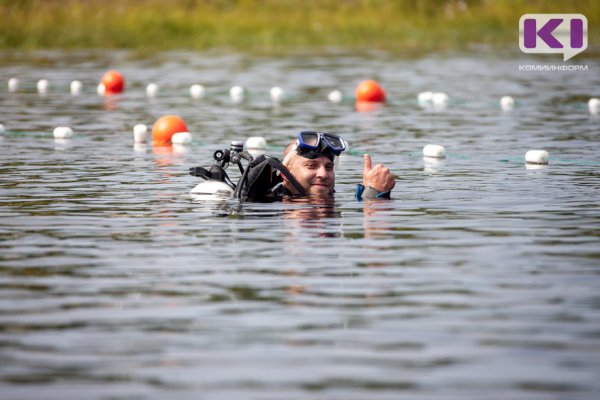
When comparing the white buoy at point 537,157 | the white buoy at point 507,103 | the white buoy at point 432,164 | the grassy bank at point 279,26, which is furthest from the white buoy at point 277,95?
→ the grassy bank at point 279,26

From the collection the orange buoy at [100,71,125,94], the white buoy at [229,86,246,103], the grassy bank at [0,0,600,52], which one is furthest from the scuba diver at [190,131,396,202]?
the grassy bank at [0,0,600,52]

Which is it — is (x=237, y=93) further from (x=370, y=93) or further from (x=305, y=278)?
(x=305, y=278)

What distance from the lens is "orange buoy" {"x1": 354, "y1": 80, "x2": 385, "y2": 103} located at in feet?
101

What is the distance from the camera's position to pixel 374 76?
3891cm

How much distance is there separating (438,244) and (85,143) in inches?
467

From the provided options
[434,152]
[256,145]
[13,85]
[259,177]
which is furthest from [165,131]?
[13,85]

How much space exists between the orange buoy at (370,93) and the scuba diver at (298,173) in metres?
15.9

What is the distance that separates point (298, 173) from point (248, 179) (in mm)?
548

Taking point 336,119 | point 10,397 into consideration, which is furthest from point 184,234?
point 336,119

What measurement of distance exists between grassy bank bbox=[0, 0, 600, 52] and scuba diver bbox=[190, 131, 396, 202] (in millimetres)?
35232

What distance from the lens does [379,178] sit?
14648 mm

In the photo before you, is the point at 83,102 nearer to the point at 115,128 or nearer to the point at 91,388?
the point at 115,128

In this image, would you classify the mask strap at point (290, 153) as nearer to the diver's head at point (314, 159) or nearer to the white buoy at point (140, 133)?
the diver's head at point (314, 159)

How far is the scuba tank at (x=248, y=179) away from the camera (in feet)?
46.5
